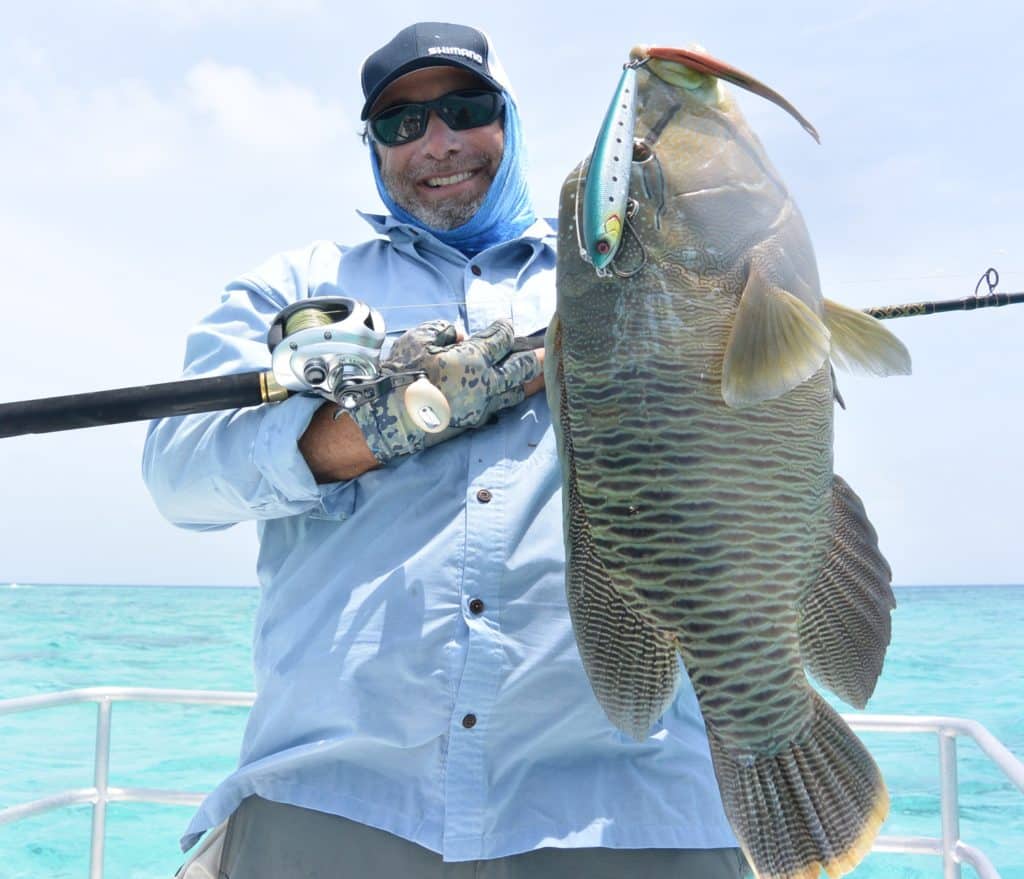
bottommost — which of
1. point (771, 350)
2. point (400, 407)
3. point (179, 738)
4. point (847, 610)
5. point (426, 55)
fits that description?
point (179, 738)

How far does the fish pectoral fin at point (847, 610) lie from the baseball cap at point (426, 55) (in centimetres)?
169

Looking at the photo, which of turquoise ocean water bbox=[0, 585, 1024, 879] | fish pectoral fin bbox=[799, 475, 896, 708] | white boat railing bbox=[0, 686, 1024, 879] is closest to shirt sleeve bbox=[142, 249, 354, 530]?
fish pectoral fin bbox=[799, 475, 896, 708]

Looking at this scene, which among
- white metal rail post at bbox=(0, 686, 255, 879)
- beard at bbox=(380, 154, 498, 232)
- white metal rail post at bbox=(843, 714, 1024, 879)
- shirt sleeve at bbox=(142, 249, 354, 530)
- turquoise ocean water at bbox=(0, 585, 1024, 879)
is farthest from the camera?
turquoise ocean water at bbox=(0, 585, 1024, 879)

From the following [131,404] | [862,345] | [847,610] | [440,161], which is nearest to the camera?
[862,345]

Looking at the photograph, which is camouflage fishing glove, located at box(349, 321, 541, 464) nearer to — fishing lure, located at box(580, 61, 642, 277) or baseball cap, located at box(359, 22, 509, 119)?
fishing lure, located at box(580, 61, 642, 277)

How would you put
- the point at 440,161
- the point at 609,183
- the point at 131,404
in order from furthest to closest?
the point at 440,161, the point at 131,404, the point at 609,183

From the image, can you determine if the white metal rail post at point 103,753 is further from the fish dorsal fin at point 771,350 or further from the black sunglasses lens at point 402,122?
the fish dorsal fin at point 771,350

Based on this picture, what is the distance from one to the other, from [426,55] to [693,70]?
131 cm

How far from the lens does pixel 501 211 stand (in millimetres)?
3010

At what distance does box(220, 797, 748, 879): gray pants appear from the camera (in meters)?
2.24

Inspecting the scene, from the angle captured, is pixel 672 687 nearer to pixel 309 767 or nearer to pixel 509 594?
pixel 509 594

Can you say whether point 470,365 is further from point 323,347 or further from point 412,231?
point 412,231

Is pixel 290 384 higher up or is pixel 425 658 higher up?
pixel 290 384

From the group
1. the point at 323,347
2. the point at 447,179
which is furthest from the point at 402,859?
the point at 447,179
